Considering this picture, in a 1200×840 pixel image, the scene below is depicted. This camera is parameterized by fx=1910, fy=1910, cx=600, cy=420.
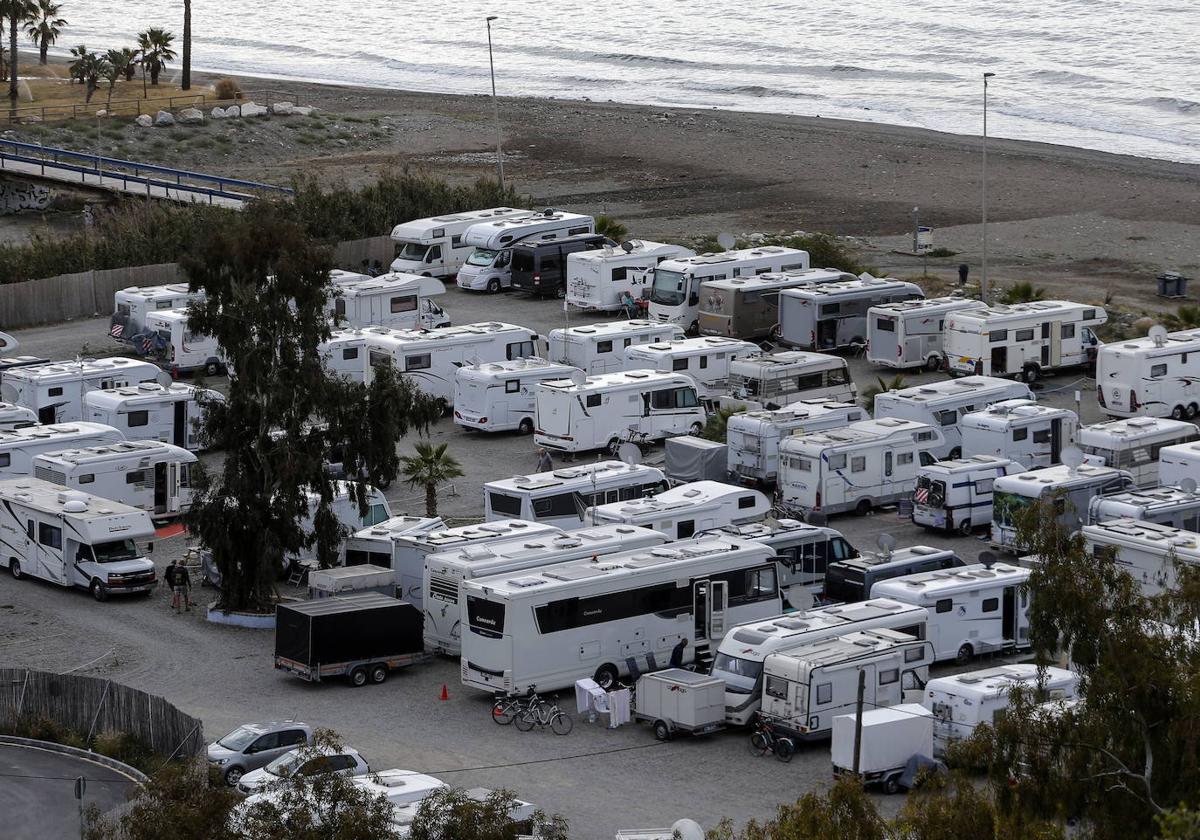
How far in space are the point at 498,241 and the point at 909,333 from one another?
600 inches

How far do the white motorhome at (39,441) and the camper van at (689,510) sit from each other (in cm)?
1067

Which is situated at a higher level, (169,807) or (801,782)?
(169,807)

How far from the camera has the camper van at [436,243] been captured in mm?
58000

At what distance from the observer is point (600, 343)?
149ft

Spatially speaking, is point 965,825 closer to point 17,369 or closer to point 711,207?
point 17,369

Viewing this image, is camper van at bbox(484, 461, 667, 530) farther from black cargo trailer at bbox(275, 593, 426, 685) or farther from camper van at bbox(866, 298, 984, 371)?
camper van at bbox(866, 298, 984, 371)

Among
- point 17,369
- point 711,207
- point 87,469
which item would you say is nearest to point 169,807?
point 87,469

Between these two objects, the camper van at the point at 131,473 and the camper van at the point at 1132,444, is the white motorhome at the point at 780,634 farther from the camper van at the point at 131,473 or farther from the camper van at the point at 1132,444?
the camper van at the point at 131,473

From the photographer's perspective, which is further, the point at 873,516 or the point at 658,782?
the point at 873,516

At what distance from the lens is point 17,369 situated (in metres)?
41.9

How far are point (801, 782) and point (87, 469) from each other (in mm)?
16983


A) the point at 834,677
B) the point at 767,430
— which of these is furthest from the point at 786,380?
the point at 834,677

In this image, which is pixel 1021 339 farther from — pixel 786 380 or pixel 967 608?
pixel 967 608

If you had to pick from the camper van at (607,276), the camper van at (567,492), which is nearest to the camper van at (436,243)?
the camper van at (607,276)
